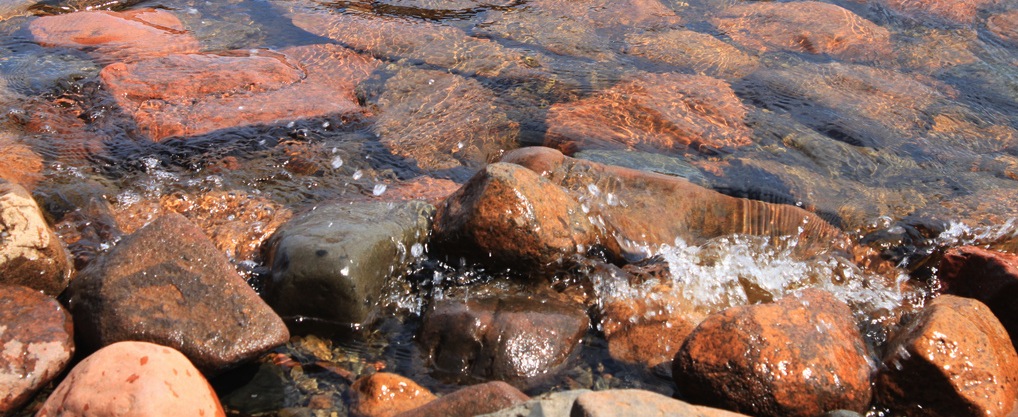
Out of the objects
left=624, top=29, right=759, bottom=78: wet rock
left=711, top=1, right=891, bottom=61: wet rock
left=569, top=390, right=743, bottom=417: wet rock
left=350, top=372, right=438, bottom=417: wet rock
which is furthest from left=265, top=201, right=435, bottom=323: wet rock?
left=711, top=1, right=891, bottom=61: wet rock

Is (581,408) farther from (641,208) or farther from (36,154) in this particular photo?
(36,154)

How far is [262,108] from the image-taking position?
17.9ft

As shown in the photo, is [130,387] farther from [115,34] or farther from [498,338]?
[115,34]

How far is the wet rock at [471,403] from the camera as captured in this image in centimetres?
296

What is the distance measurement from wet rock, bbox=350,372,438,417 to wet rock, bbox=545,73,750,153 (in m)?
2.31

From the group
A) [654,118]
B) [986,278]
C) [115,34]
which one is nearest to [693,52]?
[654,118]

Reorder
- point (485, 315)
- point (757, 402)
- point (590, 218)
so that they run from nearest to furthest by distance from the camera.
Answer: point (757, 402) → point (485, 315) → point (590, 218)

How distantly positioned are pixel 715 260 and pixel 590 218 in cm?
72

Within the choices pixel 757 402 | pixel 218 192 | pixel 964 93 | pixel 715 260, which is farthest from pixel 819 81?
pixel 218 192

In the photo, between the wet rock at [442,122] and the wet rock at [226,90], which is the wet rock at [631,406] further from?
the wet rock at [226,90]

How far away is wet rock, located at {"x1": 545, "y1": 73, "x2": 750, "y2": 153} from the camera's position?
5398 millimetres

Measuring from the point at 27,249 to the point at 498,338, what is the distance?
211 centimetres

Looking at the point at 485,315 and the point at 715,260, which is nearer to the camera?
the point at 485,315

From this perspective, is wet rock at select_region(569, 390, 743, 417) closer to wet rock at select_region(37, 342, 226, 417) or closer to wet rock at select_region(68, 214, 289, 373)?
wet rock at select_region(37, 342, 226, 417)
